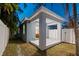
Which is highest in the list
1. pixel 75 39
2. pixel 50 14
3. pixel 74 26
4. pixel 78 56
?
pixel 50 14

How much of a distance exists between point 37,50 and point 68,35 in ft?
3.54

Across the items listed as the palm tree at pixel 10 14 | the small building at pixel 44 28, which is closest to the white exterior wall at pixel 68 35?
the small building at pixel 44 28

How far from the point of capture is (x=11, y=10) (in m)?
5.12

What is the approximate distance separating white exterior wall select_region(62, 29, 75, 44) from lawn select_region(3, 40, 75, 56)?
0.15 metres

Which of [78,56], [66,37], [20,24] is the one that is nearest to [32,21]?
[20,24]

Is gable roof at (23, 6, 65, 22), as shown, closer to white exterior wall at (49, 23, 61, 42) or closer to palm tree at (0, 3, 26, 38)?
white exterior wall at (49, 23, 61, 42)

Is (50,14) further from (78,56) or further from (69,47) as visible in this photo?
(78,56)

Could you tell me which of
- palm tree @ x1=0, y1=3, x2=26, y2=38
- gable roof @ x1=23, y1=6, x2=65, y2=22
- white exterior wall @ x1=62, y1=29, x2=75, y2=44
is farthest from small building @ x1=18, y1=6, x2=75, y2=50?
palm tree @ x1=0, y1=3, x2=26, y2=38

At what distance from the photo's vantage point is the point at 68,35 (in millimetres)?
5320

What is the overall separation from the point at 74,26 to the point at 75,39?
40 centimetres

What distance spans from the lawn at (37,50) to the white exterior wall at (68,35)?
151 millimetres

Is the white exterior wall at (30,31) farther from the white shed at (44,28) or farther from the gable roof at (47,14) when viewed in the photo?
the gable roof at (47,14)

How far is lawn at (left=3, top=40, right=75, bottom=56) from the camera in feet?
16.9

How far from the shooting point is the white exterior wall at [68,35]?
525 cm
